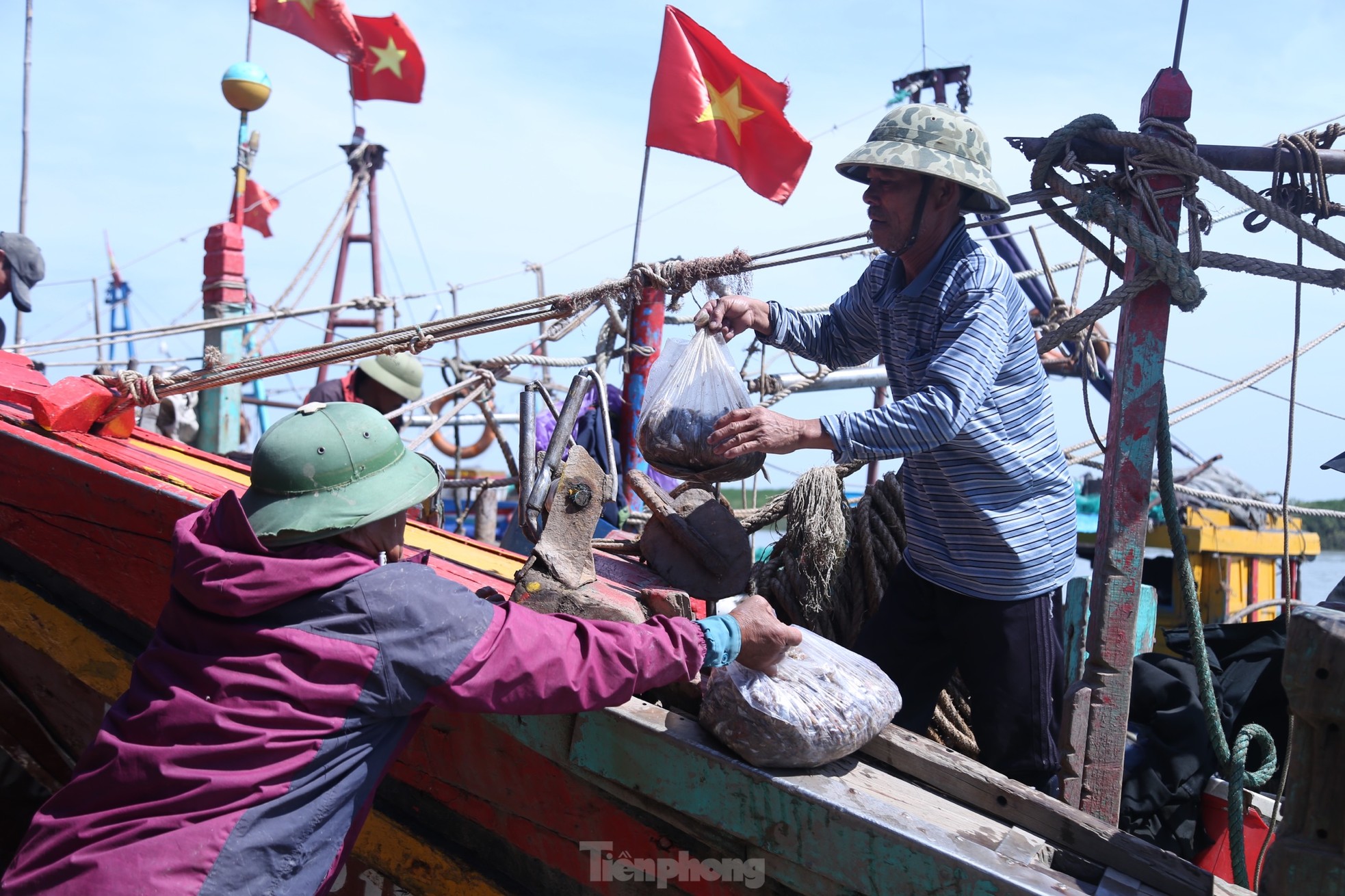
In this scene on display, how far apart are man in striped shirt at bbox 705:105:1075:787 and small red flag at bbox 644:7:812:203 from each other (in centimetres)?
303

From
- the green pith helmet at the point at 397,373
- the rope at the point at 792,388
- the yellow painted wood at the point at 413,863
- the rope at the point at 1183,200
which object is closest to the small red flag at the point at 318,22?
the green pith helmet at the point at 397,373

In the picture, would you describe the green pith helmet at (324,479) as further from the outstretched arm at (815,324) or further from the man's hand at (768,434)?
the outstretched arm at (815,324)

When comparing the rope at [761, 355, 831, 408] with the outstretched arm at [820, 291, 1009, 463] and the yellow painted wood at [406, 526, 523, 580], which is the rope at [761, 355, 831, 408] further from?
the outstretched arm at [820, 291, 1009, 463]

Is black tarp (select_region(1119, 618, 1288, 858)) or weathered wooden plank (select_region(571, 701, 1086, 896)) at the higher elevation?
weathered wooden plank (select_region(571, 701, 1086, 896))

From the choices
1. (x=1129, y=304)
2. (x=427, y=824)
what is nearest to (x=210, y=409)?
(x=427, y=824)

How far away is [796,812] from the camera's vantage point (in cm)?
183

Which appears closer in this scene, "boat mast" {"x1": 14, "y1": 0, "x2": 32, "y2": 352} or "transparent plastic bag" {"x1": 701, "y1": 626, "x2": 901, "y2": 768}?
"transparent plastic bag" {"x1": 701, "y1": 626, "x2": 901, "y2": 768}

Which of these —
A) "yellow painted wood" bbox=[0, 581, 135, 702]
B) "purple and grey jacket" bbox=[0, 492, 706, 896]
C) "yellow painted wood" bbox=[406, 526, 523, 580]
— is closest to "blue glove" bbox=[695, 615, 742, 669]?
"purple and grey jacket" bbox=[0, 492, 706, 896]

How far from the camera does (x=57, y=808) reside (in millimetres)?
1714

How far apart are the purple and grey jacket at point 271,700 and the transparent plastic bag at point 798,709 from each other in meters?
0.21

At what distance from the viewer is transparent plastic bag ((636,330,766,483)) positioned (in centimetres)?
242

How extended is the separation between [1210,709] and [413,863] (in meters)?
1.86

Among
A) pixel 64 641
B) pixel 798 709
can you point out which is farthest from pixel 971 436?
pixel 64 641

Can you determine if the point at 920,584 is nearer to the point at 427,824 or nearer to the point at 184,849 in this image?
the point at 427,824
